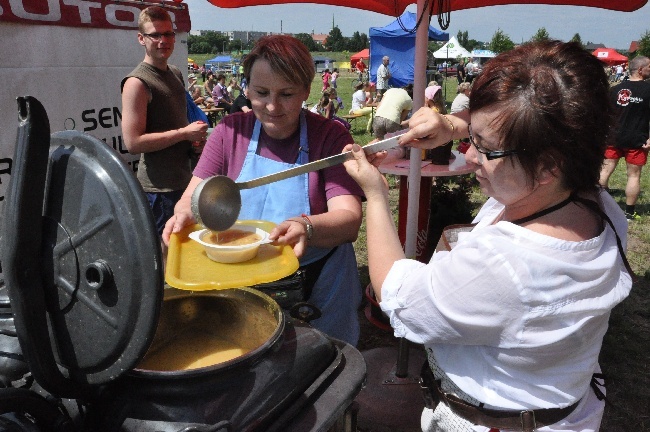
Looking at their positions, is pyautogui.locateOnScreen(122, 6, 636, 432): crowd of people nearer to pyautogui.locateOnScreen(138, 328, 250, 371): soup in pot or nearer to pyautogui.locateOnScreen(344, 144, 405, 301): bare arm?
pyautogui.locateOnScreen(344, 144, 405, 301): bare arm

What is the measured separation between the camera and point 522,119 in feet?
3.13

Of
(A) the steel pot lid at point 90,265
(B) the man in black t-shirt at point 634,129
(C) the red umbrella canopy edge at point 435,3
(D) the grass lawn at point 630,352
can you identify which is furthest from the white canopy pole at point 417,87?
(B) the man in black t-shirt at point 634,129

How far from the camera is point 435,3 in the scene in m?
3.03

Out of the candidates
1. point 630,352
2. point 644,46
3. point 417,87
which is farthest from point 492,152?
point 644,46

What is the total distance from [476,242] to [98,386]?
0.80m

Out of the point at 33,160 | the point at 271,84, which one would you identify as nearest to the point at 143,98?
the point at 271,84

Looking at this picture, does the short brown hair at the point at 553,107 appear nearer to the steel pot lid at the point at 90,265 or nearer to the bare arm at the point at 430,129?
the bare arm at the point at 430,129

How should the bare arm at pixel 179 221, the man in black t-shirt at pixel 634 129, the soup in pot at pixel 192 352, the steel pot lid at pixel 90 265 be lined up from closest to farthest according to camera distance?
the steel pot lid at pixel 90 265
the soup in pot at pixel 192 352
the bare arm at pixel 179 221
the man in black t-shirt at pixel 634 129

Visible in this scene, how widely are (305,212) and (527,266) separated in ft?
2.86

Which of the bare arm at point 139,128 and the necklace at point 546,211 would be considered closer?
the necklace at point 546,211

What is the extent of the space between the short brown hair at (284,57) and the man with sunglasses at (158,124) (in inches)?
46.5

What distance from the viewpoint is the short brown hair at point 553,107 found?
0.94 meters

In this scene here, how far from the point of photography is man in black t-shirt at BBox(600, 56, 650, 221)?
18.3 ft

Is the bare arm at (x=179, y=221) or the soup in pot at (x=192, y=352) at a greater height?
the bare arm at (x=179, y=221)
